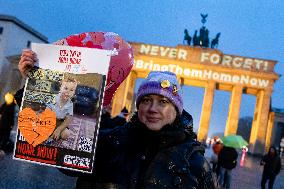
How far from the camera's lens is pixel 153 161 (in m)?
2.28

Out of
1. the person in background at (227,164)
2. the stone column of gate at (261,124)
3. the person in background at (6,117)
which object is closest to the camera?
the person in background at (6,117)

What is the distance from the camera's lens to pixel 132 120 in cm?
250

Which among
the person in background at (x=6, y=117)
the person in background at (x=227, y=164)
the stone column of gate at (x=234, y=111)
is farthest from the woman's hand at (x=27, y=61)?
the stone column of gate at (x=234, y=111)

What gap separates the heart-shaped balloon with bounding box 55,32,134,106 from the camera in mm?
2807


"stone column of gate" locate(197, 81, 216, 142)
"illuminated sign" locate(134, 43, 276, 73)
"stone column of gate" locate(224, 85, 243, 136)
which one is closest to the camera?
"stone column of gate" locate(224, 85, 243, 136)

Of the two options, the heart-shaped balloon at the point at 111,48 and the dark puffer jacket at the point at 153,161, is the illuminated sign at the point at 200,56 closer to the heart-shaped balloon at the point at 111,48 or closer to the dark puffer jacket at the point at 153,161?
the heart-shaped balloon at the point at 111,48

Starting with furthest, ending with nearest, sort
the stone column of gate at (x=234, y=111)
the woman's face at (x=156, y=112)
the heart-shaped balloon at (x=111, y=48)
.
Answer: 1. the stone column of gate at (x=234, y=111)
2. the heart-shaped balloon at (x=111, y=48)
3. the woman's face at (x=156, y=112)

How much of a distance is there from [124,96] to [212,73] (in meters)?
12.2

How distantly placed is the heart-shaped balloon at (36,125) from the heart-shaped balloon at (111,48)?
0.47 metres

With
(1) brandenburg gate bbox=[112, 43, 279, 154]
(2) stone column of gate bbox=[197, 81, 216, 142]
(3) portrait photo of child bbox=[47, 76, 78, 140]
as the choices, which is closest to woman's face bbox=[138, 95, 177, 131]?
(3) portrait photo of child bbox=[47, 76, 78, 140]

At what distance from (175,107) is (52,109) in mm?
688

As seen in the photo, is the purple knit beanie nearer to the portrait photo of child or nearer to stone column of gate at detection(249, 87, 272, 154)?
the portrait photo of child

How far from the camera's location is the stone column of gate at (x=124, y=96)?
58062 mm

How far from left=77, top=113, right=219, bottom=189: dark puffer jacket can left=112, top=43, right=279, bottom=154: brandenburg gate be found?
55125 mm
